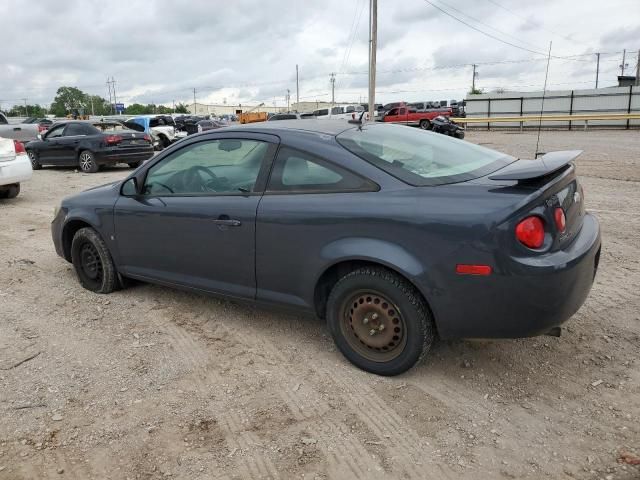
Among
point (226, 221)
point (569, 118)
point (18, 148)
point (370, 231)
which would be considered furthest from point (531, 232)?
point (569, 118)

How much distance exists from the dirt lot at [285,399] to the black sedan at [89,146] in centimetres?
1015

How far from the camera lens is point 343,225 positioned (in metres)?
3.10

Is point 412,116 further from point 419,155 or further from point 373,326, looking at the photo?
point 373,326

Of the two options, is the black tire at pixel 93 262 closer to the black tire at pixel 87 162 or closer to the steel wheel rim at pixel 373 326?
the steel wheel rim at pixel 373 326

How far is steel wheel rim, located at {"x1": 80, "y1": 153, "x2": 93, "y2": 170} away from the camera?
45.6 ft

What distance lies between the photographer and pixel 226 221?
11.8 feet

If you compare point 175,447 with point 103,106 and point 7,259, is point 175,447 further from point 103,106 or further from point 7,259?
point 103,106

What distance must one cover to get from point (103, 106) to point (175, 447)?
451ft

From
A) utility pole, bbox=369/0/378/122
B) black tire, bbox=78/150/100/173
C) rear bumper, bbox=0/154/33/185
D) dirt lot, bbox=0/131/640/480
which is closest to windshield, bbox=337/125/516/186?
dirt lot, bbox=0/131/640/480

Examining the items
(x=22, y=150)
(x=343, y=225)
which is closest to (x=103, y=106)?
(x=22, y=150)

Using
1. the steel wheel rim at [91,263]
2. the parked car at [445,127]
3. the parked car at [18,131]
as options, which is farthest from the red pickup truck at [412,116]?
the steel wheel rim at [91,263]

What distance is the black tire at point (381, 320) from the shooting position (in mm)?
2965

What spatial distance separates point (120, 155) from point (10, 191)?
4.02 metres

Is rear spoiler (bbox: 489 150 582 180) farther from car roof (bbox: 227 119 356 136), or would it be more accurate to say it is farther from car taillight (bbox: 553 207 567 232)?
car roof (bbox: 227 119 356 136)
